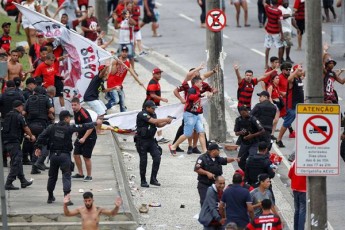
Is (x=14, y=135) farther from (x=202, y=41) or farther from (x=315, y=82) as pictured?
(x=202, y=41)

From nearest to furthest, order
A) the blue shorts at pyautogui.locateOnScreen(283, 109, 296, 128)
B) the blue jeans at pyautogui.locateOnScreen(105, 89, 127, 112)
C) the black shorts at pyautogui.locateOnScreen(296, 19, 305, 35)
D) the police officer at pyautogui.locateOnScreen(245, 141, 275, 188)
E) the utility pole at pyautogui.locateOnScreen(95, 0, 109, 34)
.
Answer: the police officer at pyautogui.locateOnScreen(245, 141, 275, 188), the blue shorts at pyautogui.locateOnScreen(283, 109, 296, 128), the blue jeans at pyautogui.locateOnScreen(105, 89, 127, 112), the black shorts at pyautogui.locateOnScreen(296, 19, 305, 35), the utility pole at pyautogui.locateOnScreen(95, 0, 109, 34)

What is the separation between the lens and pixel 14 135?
21391 millimetres

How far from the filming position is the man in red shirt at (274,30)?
33.4 m

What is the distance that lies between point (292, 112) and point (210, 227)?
7.67 m

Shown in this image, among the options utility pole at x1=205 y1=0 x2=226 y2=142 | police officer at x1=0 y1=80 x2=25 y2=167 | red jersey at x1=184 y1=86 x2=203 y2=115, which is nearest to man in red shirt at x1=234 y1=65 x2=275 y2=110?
utility pole at x1=205 y1=0 x2=226 y2=142

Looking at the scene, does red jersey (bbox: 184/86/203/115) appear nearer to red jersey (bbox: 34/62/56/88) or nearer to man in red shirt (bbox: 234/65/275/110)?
man in red shirt (bbox: 234/65/275/110)

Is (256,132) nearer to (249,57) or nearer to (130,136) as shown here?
(130,136)

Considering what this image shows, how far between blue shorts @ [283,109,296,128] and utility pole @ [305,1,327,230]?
366 inches

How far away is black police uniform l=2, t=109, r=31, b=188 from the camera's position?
840 inches

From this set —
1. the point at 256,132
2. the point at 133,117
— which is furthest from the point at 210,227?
the point at 133,117

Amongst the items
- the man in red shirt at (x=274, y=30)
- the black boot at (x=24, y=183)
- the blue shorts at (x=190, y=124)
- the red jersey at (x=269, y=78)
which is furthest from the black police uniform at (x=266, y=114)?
the man in red shirt at (x=274, y=30)

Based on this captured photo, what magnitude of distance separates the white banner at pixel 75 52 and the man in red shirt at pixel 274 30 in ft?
26.0

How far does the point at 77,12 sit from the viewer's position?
3669cm

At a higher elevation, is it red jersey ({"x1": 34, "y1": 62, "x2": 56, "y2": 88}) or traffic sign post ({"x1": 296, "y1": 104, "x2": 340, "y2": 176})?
traffic sign post ({"x1": 296, "y1": 104, "x2": 340, "y2": 176})
